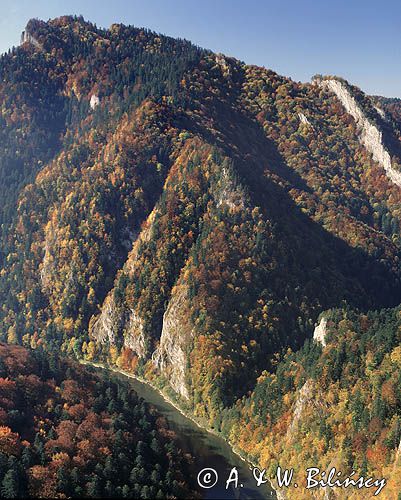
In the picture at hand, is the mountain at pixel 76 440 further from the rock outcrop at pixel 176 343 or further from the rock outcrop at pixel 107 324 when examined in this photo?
the rock outcrop at pixel 107 324

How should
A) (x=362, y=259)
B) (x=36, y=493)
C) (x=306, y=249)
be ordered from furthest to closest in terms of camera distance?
(x=362, y=259) < (x=306, y=249) < (x=36, y=493)

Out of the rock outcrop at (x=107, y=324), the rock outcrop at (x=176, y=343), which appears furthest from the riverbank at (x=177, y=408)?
the rock outcrop at (x=107, y=324)

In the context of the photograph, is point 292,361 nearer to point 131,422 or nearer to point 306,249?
point 131,422

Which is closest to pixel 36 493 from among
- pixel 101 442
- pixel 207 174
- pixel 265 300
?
pixel 101 442

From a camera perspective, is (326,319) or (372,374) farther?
(326,319)

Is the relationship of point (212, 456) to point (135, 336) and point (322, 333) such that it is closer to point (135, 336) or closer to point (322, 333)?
point (322, 333)

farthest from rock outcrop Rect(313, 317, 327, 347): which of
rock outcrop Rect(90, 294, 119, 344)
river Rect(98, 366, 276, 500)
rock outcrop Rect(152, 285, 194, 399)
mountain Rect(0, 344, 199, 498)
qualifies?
rock outcrop Rect(90, 294, 119, 344)

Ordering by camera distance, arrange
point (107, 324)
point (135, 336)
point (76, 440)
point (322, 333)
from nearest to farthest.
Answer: point (76, 440)
point (322, 333)
point (135, 336)
point (107, 324)

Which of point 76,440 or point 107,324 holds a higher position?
point 107,324

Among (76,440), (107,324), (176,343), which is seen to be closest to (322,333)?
(176,343)
